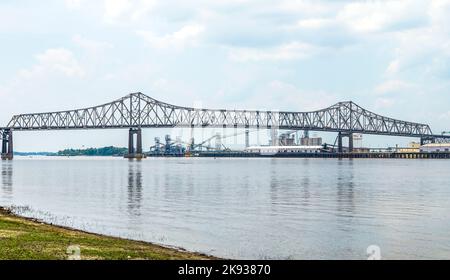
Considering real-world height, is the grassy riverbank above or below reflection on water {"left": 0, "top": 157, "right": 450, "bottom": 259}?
above

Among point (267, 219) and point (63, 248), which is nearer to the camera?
point (63, 248)

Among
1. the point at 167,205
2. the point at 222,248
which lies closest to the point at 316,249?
the point at 222,248

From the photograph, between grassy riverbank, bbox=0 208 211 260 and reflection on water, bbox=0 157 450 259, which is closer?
grassy riverbank, bbox=0 208 211 260

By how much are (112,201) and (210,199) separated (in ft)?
23.4

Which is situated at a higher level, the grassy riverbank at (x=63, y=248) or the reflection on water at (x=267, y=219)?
the grassy riverbank at (x=63, y=248)

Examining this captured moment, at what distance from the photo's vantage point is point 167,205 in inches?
1593

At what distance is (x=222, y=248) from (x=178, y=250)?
1.97 meters

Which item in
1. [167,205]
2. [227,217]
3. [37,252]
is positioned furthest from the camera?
[167,205]

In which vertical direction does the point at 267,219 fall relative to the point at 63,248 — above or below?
below

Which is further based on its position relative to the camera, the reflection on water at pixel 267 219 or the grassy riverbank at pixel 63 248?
the reflection on water at pixel 267 219
